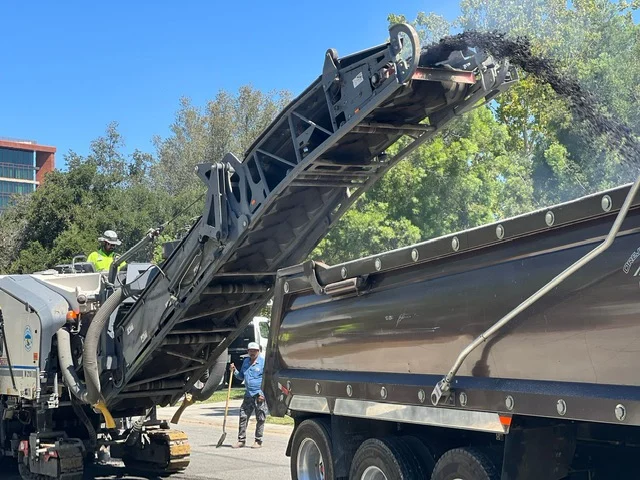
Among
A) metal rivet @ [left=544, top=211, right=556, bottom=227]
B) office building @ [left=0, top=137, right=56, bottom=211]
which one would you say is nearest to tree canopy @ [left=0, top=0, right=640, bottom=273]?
metal rivet @ [left=544, top=211, right=556, bottom=227]

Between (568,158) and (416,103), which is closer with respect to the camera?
(416,103)

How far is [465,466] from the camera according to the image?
520 cm

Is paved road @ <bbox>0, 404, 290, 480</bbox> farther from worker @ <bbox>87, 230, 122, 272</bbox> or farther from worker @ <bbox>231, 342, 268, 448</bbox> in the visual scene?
worker @ <bbox>87, 230, 122, 272</bbox>

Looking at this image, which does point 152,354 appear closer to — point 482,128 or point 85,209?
point 482,128

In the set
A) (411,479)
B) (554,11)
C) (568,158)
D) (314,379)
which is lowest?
(411,479)

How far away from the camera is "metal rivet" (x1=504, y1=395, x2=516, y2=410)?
4707 millimetres

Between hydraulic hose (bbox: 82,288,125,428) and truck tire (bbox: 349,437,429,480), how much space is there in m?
3.98

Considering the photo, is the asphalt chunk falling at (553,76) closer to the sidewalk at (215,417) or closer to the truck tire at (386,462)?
the truck tire at (386,462)

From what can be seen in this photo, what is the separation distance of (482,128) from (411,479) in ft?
45.0

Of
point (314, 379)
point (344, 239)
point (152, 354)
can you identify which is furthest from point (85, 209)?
point (314, 379)

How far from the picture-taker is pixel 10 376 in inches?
408

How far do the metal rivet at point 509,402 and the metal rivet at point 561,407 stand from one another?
36 centimetres

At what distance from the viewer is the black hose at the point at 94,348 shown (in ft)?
30.8

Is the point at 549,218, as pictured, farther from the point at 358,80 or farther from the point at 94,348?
the point at 94,348
